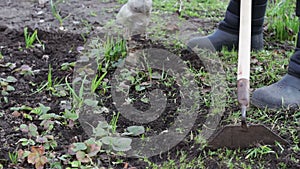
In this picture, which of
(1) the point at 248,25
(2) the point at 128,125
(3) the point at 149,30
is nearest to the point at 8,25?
(3) the point at 149,30

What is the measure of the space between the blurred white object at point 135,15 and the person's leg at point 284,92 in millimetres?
790

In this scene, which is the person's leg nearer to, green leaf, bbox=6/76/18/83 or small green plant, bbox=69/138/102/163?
small green plant, bbox=69/138/102/163

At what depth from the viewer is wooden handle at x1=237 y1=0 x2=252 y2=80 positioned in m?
2.22

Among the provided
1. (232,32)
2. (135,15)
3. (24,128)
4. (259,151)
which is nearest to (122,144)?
(24,128)

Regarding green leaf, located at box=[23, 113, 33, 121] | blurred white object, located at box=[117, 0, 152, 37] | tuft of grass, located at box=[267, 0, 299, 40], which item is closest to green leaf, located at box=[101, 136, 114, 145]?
green leaf, located at box=[23, 113, 33, 121]

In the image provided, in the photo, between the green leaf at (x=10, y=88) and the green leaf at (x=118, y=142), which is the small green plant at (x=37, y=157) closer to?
the green leaf at (x=118, y=142)

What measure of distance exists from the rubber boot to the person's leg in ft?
1.64

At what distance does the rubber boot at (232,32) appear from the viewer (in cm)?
304

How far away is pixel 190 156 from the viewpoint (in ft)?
7.02

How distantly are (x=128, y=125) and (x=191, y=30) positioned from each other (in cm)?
122

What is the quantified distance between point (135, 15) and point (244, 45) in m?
0.85

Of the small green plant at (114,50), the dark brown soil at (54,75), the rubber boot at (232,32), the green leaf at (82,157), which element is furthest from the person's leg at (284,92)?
the green leaf at (82,157)

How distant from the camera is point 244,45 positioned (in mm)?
2248

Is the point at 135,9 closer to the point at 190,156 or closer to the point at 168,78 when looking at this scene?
the point at 168,78
